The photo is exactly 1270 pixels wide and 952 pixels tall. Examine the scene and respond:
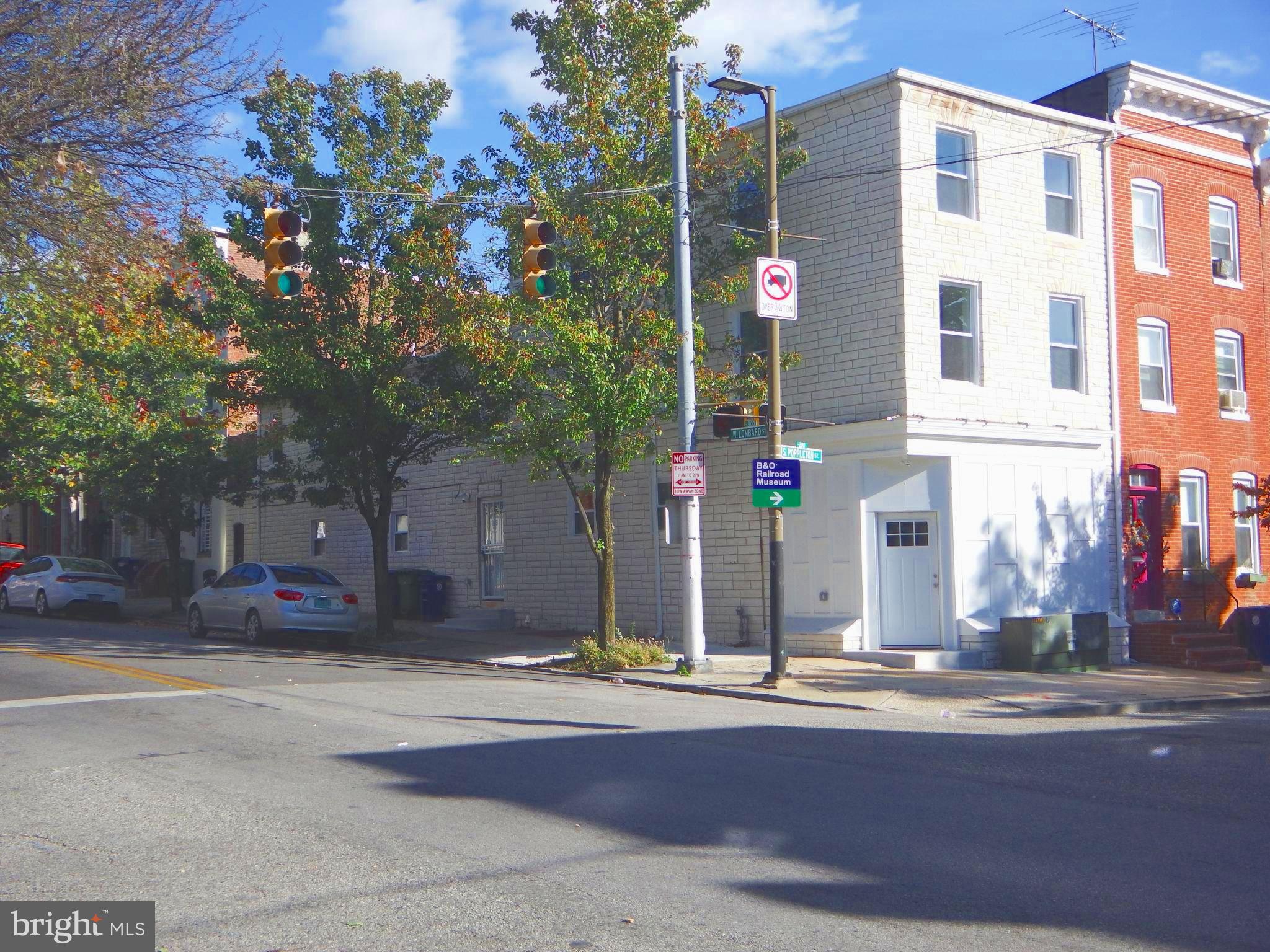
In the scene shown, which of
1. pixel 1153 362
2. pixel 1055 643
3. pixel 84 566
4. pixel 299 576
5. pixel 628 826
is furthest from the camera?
pixel 84 566

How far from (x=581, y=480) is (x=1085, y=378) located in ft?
30.6

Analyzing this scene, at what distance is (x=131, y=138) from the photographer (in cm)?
1345

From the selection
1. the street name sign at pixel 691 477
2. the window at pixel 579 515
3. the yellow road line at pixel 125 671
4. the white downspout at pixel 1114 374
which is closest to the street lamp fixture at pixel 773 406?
the street name sign at pixel 691 477

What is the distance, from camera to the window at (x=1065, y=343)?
789 inches

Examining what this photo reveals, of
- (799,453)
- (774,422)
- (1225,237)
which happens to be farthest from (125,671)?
(1225,237)

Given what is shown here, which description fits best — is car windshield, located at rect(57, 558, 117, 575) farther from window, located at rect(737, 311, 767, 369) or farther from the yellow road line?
window, located at rect(737, 311, 767, 369)

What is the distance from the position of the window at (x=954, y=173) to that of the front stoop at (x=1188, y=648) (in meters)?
7.61

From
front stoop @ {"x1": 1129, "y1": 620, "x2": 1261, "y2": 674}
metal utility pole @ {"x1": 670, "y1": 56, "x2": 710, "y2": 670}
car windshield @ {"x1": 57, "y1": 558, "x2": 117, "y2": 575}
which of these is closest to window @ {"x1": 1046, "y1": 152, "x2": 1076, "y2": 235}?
front stoop @ {"x1": 1129, "y1": 620, "x2": 1261, "y2": 674}

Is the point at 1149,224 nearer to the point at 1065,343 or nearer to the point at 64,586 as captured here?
the point at 1065,343

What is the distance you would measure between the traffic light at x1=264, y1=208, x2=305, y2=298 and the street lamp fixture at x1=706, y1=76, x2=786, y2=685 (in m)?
5.75

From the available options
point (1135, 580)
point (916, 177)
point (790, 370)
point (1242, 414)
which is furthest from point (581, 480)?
point (1242, 414)

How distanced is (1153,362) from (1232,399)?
6.83 ft

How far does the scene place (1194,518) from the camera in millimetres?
21859

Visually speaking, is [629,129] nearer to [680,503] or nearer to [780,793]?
[680,503]
